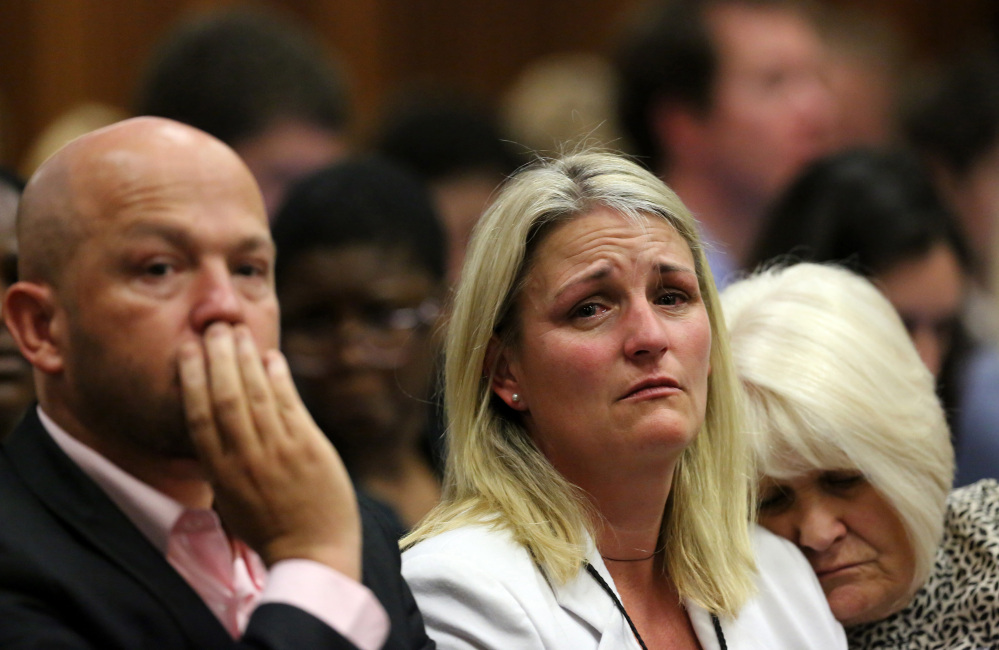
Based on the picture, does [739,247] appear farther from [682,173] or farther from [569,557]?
[569,557]

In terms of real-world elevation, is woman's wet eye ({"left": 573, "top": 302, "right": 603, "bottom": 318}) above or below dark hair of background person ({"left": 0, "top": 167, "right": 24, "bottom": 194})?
above

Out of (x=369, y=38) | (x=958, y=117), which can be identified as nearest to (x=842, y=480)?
(x=958, y=117)

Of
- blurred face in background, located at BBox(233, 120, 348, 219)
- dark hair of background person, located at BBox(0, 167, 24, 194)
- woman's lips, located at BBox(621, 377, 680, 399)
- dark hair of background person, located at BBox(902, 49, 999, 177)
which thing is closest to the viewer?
woman's lips, located at BBox(621, 377, 680, 399)

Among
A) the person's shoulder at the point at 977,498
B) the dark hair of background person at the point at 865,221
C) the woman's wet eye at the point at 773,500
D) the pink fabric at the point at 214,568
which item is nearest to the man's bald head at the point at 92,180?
the pink fabric at the point at 214,568

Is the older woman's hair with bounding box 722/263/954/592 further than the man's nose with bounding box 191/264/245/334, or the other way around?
the older woman's hair with bounding box 722/263/954/592

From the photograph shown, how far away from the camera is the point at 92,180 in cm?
197

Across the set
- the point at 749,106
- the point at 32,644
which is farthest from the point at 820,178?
the point at 32,644

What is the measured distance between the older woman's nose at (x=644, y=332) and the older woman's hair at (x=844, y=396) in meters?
0.40

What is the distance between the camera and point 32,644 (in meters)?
1.74

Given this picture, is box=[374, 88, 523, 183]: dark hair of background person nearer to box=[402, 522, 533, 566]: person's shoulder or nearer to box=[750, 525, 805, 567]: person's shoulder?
box=[750, 525, 805, 567]: person's shoulder

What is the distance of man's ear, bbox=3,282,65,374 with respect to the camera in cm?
195

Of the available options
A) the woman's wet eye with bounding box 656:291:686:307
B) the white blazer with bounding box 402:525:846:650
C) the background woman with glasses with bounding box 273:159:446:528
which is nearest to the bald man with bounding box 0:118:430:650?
the white blazer with bounding box 402:525:846:650

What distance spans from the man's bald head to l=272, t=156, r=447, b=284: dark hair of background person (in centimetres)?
174

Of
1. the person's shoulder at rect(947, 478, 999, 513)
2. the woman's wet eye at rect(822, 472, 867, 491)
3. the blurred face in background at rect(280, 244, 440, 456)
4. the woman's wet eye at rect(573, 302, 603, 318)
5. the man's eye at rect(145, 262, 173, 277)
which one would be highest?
the man's eye at rect(145, 262, 173, 277)
